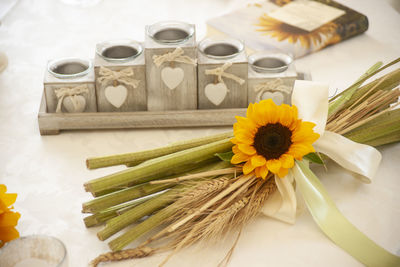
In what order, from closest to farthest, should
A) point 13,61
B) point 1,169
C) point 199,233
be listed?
point 199,233
point 1,169
point 13,61

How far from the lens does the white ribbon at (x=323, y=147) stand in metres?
0.80

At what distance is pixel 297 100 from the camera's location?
2.72 feet

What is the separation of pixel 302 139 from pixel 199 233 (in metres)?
0.19

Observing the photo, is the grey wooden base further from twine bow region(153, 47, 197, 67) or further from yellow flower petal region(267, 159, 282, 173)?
yellow flower petal region(267, 159, 282, 173)

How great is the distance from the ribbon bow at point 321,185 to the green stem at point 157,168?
102 millimetres

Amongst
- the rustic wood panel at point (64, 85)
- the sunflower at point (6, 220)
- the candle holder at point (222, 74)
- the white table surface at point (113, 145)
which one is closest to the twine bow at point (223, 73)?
the candle holder at point (222, 74)

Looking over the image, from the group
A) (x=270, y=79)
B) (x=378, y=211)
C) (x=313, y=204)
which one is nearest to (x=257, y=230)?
(x=313, y=204)

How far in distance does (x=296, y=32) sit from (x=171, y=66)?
1.22 ft

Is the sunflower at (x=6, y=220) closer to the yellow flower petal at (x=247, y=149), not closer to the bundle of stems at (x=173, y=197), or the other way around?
the bundle of stems at (x=173, y=197)

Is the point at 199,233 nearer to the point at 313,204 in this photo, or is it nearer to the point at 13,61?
the point at 313,204

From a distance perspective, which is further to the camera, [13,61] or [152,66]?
[13,61]

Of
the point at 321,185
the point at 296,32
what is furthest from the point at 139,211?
the point at 296,32

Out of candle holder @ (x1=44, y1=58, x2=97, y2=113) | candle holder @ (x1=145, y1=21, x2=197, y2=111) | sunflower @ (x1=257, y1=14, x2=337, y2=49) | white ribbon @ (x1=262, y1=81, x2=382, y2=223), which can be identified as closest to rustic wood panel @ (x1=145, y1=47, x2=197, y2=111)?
candle holder @ (x1=145, y1=21, x2=197, y2=111)

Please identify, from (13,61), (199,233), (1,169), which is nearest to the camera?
(199,233)
